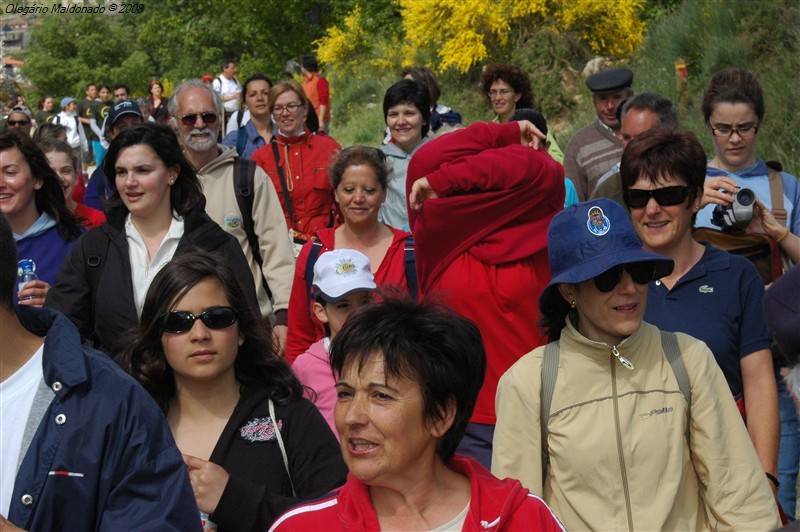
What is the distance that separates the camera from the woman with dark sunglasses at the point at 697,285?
4434 mm

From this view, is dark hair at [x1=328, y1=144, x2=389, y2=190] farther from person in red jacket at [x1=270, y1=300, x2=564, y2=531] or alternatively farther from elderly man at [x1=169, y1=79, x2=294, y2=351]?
person in red jacket at [x1=270, y1=300, x2=564, y2=531]

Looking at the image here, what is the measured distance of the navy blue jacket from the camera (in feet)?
9.71

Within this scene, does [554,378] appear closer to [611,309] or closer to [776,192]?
[611,309]

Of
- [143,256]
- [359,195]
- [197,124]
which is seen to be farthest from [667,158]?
[197,124]

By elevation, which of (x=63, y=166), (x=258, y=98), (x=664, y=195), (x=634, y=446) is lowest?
(x=634, y=446)

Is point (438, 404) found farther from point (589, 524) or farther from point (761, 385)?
point (761, 385)

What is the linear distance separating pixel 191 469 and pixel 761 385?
222 cm

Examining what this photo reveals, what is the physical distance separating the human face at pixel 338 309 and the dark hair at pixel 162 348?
1.12 meters

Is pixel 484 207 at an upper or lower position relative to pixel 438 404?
upper

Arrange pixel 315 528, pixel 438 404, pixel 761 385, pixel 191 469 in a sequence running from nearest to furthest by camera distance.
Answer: pixel 315 528 → pixel 438 404 → pixel 191 469 → pixel 761 385

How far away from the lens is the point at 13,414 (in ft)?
9.95

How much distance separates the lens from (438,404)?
9.90 feet

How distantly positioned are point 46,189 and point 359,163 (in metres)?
1.87

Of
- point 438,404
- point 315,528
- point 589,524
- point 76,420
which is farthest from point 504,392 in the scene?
point 76,420
